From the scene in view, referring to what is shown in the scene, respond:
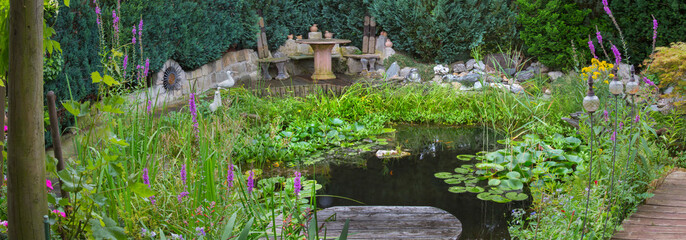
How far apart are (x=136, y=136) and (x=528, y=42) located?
7.15 meters

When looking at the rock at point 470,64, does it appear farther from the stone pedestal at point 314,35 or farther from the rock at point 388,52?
the stone pedestal at point 314,35

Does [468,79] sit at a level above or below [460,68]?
below

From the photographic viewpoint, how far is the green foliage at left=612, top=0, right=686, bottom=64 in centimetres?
750

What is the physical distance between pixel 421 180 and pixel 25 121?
12.2ft

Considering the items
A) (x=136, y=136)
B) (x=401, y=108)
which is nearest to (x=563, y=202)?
(x=136, y=136)

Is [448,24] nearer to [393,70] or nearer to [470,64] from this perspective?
[470,64]

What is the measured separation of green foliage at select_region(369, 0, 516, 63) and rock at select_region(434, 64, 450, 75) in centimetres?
22

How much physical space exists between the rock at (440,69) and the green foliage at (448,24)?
0.22 metres

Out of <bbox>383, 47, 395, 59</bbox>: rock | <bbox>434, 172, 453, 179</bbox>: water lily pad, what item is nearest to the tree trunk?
<bbox>434, 172, 453, 179</bbox>: water lily pad

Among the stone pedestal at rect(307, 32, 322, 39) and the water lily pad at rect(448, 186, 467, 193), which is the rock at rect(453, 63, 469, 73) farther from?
the water lily pad at rect(448, 186, 467, 193)

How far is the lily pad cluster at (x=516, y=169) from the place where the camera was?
452 cm

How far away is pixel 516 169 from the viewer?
4785 mm

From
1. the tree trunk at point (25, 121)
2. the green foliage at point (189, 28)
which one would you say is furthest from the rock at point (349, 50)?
the tree trunk at point (25, 121)

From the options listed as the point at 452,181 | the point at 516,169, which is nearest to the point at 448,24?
the point at 516,169
